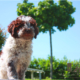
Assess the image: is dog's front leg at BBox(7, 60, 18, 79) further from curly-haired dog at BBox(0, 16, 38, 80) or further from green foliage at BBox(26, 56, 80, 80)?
green foliage at BBox(26, 56, 80, 80)

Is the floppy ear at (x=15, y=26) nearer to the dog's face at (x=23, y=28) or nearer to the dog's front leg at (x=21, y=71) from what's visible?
the dog's face at (x=23, y=28)

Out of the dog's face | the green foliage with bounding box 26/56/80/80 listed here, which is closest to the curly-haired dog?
the dog's face

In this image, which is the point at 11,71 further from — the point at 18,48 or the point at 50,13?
the point at 50,13

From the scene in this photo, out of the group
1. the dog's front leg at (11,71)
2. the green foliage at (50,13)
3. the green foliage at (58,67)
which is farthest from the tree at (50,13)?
the dog's front leg at (11,71)

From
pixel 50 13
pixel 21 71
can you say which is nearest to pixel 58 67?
pixel 50 13

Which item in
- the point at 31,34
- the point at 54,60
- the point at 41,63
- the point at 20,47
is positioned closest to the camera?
the point at 31,34

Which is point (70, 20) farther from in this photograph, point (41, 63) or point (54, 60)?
point (41, 63)

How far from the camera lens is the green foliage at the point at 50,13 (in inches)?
474

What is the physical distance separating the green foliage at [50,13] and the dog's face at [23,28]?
9100 millimetres

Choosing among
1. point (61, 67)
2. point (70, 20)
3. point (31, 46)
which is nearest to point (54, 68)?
point (61, 67)

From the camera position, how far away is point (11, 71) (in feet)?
9.25

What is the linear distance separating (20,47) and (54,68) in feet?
30.3

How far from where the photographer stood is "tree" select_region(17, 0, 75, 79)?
39.5 feet

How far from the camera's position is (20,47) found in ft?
9.86
